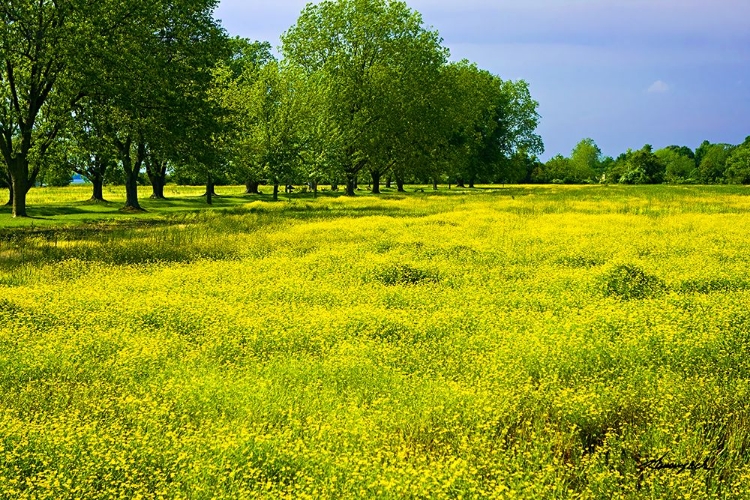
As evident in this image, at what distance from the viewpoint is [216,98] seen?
4919 centimetres

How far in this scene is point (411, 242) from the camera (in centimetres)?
2181

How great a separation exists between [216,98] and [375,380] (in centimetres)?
4605

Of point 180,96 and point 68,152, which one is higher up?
point 180,96

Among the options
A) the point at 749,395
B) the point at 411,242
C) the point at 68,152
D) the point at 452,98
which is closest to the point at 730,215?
the point at 411,242

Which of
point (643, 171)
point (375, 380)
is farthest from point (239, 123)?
point (643, 171)

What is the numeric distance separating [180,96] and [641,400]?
35.2 meters

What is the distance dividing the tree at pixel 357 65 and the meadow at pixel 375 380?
149 ft

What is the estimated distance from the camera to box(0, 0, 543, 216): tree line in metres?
31.5

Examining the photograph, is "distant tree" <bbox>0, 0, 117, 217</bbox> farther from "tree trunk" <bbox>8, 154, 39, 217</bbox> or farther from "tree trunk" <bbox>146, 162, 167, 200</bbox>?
"tree trunk" <bbox>146, 162, 167, 200</bbox>

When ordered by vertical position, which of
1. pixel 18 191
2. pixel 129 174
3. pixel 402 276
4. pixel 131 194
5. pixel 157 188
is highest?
pixel 129 174

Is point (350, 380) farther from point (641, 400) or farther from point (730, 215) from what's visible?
point (730, 215)

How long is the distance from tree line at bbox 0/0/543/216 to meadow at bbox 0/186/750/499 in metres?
19.2

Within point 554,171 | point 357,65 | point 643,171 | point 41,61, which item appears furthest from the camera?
point 554,171

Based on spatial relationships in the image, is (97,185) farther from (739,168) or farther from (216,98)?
(739,168)
